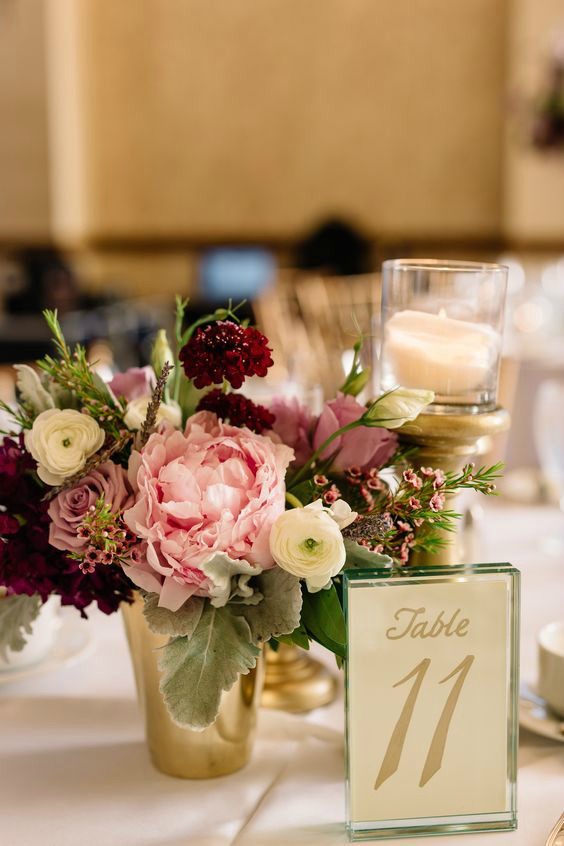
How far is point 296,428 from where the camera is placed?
0.79 metres

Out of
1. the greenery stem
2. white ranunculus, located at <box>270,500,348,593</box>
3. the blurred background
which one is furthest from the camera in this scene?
the blurred background

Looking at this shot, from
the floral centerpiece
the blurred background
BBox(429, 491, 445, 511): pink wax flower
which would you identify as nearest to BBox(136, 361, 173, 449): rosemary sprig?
the floral centerpiece

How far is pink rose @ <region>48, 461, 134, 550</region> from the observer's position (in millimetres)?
690

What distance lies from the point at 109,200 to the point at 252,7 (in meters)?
2.22

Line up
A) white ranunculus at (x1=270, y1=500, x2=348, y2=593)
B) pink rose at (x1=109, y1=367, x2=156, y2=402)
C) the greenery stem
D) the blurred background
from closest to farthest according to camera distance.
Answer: white ranunculus at (x1=270, y1=500, x2=348, y2=593)
the greenery stem
pink rose at (x1=109, y1=367, x2=156, y2=402)
the blurred background

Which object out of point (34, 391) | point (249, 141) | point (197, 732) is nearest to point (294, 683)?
point (197, 732)

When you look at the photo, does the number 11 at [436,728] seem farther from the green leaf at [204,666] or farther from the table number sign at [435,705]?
the green leaf at [204,666]

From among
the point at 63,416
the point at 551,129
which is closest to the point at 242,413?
the point at 63,416

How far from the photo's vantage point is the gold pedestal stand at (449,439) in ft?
2.54

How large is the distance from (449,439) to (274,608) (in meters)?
0.22

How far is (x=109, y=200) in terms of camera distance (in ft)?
30.0

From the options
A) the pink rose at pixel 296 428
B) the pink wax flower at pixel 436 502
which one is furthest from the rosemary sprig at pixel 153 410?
the pink wax flower at pixel 436 502

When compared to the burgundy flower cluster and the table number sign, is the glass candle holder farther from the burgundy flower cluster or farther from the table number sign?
the burgundy flower cluster

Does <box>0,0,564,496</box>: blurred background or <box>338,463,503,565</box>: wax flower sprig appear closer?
<box>338,463,503,565</box>: wax flower sprig
